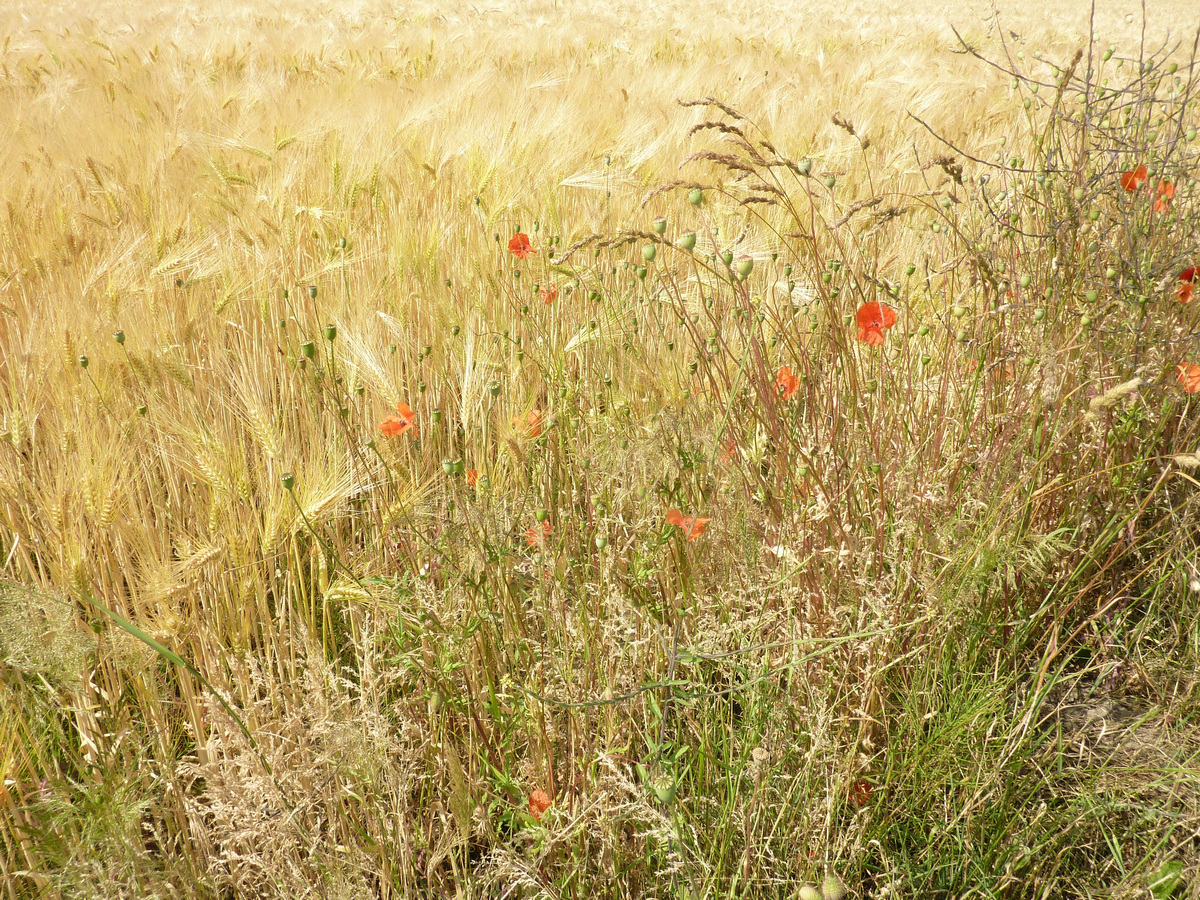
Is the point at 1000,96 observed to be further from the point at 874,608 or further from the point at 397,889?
the point at 397,889

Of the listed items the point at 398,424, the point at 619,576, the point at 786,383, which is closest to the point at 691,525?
the point at 619,576

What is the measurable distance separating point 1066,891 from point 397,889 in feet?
2.73

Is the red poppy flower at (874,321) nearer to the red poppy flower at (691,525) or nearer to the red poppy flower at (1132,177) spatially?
the red poppy flower at (691,525)

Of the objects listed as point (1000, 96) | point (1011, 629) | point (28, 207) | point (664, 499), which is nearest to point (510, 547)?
point (664, 499)

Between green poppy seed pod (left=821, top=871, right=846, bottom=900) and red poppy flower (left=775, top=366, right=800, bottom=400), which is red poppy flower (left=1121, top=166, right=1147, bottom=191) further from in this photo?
green poppy seed pod (left=821, top=871, right=846, bottom=900)

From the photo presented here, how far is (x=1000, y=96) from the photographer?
14.8 ft

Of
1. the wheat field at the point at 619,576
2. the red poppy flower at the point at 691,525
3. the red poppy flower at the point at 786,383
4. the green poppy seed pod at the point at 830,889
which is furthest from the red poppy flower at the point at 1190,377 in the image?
the green poppy seed pod at the point at 830,889

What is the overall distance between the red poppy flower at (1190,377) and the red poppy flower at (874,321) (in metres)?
0.42

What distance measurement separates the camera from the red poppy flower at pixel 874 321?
1256 millimetres

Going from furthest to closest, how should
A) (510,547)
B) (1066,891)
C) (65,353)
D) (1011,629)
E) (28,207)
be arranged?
(28,207), (65,353), (1011,629), (510,547), (1066,891)

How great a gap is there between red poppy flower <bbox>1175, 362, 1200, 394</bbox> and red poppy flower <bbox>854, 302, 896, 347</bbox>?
419 millimetres

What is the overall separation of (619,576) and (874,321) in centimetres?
61

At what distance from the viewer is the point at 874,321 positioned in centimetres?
127

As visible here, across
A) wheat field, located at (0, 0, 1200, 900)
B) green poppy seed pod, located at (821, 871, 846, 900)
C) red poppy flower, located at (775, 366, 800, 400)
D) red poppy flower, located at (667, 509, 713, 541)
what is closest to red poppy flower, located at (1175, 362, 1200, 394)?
wheat field, located at (0, 0, 1200, 900)
